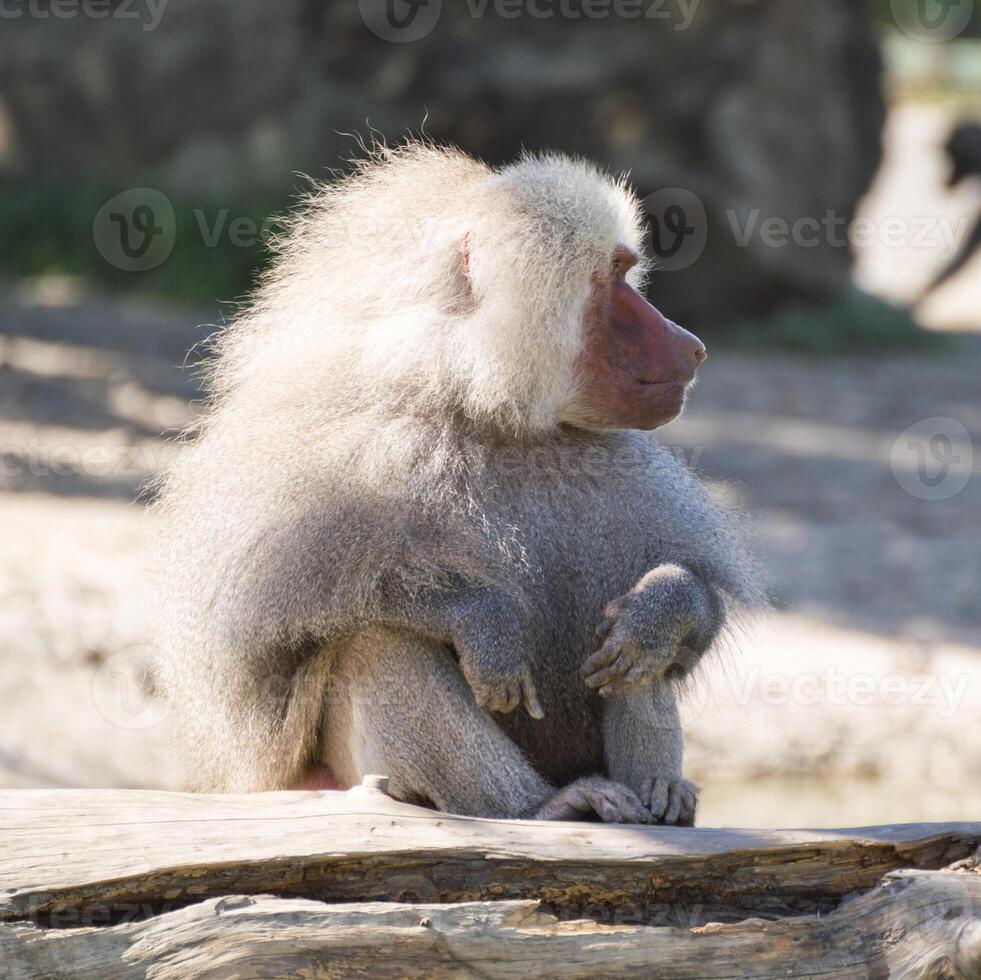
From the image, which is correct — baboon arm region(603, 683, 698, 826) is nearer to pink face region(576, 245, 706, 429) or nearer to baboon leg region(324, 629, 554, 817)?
baboon leg region(324, 629, 554, 817)

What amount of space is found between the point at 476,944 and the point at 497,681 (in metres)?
0.55

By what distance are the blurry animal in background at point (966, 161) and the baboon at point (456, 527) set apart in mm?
9179

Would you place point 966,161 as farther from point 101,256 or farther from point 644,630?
point 644,630

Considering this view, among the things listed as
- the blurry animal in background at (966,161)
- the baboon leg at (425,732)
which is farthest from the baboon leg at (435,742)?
the blurry animal in background at (966,161)

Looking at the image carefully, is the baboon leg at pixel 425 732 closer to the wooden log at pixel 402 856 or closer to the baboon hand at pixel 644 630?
the wooden log at pixel 402 856

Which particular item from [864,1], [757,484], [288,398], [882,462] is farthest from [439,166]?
[864,1]

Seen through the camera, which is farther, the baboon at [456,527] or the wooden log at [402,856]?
the baboon at [456,527]

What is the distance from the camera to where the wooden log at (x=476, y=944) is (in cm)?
238

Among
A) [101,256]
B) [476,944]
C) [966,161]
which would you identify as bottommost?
[476,944]

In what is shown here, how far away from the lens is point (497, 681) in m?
2.81

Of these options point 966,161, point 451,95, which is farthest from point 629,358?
point 966,161

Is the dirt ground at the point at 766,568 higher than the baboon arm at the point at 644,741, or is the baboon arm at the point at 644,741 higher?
the dirt ground at the point at 766,568

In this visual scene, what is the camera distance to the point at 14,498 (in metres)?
6.79

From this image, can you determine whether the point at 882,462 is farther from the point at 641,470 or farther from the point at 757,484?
the point at 641,470
